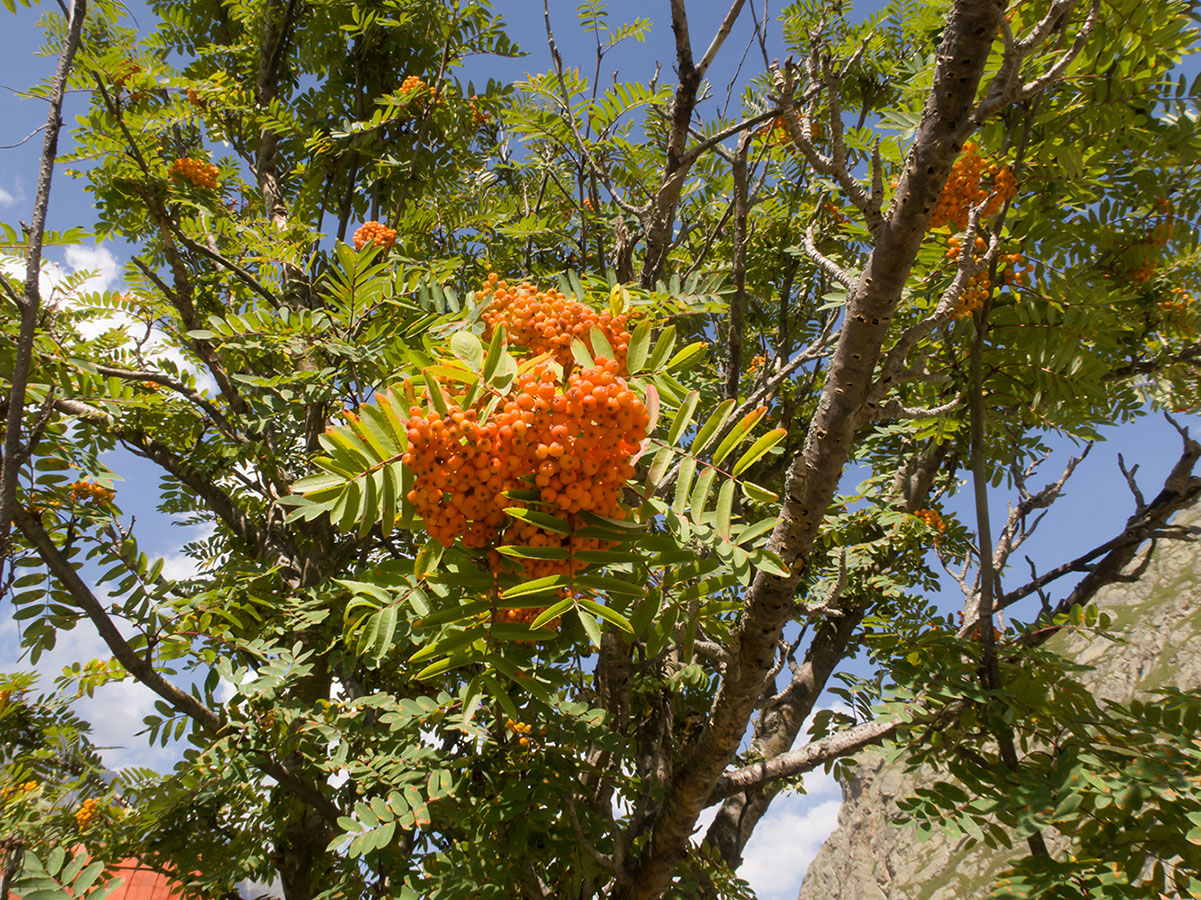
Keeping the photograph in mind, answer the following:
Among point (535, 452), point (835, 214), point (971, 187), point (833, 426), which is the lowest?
point (535, 452)

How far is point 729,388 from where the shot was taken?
2998 millimetres

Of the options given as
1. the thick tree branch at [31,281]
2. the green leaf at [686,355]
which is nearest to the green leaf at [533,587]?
the green leaf at [686,355]

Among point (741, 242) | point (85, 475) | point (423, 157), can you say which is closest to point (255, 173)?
point (423, 157)

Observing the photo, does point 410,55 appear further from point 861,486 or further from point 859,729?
point 859,729

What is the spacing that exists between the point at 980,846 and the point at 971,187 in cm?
3603

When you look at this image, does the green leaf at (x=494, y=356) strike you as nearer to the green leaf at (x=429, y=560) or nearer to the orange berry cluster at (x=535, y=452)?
the orange berry cluster at (x=535, y=452)

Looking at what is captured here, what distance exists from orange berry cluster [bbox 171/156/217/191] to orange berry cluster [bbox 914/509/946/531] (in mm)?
5182

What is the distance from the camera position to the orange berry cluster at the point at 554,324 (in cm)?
169

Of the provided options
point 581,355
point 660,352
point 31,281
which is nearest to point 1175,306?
point 660,352

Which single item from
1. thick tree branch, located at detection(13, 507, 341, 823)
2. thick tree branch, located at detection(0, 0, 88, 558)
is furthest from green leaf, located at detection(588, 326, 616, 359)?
thick tree branch, located at detection(13, 507, 341, 823)

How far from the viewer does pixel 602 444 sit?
51.1 inches

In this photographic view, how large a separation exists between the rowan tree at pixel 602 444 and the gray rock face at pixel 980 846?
27.6m

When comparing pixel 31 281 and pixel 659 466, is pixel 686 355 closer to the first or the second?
pixel 659 466

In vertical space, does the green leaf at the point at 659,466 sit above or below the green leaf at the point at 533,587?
above
